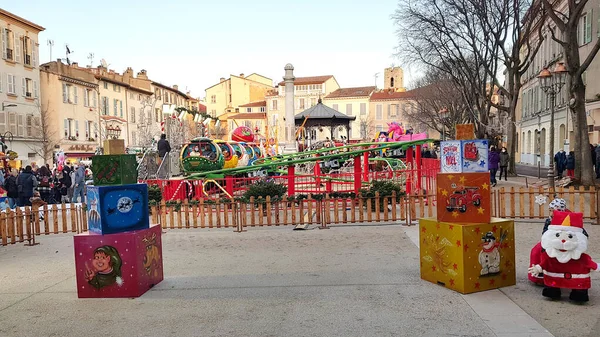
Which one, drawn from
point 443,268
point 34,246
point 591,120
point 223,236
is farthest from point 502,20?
point 34,246

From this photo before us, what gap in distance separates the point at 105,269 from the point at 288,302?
2.33m

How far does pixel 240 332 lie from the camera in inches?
189

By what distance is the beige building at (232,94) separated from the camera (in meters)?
87.6

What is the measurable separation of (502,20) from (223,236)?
1676cm

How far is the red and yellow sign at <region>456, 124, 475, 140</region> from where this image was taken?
634 centimetres

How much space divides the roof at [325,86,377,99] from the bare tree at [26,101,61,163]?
49.4m

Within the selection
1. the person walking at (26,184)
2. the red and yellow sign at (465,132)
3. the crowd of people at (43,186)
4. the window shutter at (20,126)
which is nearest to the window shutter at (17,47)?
the window shutter at (20,126)

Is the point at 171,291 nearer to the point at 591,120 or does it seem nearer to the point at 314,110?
the point at 314,110

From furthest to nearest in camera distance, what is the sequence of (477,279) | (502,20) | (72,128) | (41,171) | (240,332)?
(72,128), (502,20), (41,171), (477,279), (240,332)

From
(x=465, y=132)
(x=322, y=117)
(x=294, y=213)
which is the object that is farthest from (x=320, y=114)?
(x=465, y=132)

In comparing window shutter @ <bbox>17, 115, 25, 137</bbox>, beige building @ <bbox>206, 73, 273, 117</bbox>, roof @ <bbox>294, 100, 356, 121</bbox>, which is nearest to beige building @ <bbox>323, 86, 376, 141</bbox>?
beige building @ <bbox>206, 73, 273, 117</bbox>

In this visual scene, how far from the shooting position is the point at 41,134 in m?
37.0

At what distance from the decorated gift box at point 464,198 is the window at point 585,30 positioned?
87.5 ft

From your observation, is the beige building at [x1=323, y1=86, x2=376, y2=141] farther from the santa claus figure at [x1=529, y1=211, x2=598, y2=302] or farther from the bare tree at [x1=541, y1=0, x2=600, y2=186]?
the santa claus figure at [x1=529, y1=211, x2=598, y2=302]
